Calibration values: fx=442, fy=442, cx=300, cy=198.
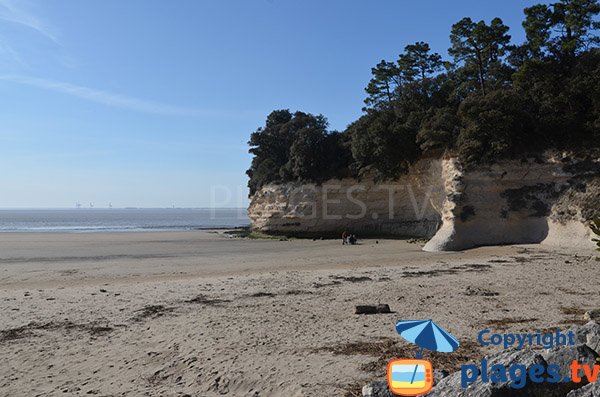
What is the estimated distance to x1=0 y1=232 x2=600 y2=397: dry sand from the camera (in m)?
6.88

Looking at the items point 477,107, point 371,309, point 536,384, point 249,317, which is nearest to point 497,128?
point 477,107

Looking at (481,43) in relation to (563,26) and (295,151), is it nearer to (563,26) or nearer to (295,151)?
(563,26)

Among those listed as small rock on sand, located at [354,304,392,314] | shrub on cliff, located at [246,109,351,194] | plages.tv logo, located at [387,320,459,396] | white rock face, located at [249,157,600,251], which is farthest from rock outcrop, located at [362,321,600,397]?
shrub on cliff, located at [246,109,351,194]

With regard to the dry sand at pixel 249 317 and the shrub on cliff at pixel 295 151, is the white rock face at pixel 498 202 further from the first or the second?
the shrub on cliff at pixel 295 151

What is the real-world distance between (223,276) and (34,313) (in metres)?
7.35

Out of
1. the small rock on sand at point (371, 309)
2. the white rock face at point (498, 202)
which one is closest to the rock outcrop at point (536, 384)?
the small rock on sand at point (371, 309)

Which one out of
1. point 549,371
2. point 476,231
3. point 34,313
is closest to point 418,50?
point 476,231

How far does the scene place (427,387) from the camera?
4.77 m

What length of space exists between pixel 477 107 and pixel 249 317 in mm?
21188

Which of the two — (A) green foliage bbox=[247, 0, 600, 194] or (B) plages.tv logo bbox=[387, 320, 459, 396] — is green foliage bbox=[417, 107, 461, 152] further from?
(B) plages.tv logo bbox=[387, 320, 459, 396]

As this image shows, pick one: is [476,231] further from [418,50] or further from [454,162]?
[418,50]

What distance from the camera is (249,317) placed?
1044 centimetres

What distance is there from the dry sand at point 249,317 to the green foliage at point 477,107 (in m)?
7.87

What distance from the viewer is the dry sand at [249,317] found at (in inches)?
271
